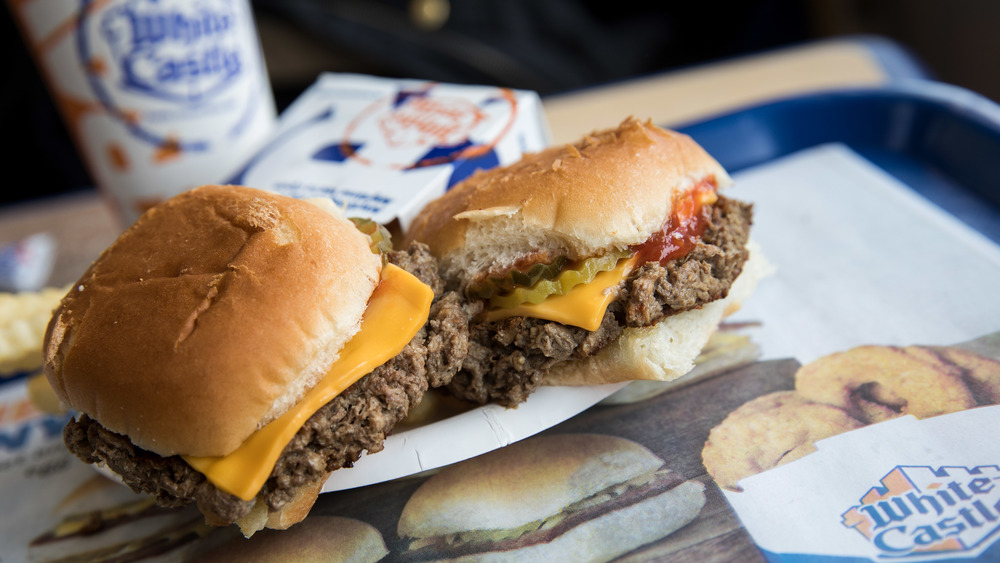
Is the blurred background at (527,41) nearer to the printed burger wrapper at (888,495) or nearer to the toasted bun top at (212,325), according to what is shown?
the toasted bun top at (212,325)

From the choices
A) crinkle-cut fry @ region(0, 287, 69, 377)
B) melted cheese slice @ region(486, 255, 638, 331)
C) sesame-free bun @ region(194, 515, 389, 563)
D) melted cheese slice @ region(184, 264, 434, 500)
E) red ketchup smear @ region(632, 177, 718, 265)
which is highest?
red ketchup smear @ region(632, 177, 718, 265)

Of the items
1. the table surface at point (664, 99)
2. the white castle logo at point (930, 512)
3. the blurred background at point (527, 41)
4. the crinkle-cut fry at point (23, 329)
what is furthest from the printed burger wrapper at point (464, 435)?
the blurred background at point (527, 41)

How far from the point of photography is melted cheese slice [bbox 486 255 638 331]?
1324 millimetres

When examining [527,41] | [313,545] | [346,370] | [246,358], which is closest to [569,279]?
[346,370]

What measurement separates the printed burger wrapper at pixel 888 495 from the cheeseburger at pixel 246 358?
667mm

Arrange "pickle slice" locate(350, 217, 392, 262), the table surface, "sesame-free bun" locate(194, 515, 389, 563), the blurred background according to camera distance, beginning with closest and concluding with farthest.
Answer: "sesame-free bun" locate(194, 515, 389, 563) → "pickle slice" locate(350, 217, 392, 262) → the table surface → the blurred background

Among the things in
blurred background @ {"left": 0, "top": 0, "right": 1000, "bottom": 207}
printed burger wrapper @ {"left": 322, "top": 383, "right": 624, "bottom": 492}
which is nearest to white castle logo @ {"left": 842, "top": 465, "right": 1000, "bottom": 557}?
printed burger wrapper @ {"left": 322, "top": 383, "right": 624, "bottom": 492}

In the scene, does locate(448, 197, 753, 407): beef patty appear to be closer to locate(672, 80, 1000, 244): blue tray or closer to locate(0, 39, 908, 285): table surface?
locate(672, 80, 1000, 244): blue tray

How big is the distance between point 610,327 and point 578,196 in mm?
279

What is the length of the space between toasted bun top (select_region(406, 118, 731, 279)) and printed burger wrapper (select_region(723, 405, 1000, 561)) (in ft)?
1.82

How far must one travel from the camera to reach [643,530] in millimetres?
1212

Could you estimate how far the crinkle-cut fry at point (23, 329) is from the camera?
1805mm

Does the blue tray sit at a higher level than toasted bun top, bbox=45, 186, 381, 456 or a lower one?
higher

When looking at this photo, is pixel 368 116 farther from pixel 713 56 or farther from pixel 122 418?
pixel 713 56
